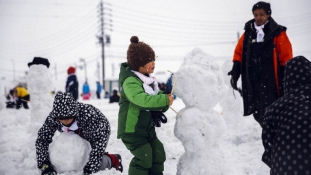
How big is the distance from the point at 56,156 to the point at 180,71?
157 cm

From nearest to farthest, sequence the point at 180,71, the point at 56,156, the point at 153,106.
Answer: the point at 153,106 → the point at 180,71 → the point at 56,156

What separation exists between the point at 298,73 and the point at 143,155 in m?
1.49

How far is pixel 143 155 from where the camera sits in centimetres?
257

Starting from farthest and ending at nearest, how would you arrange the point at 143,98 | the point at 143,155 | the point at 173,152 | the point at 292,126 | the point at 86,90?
1. the point at 86,90
2. the point at 173,152
3. the point at 143,155
4. the point at 143,98
5. the point at 292,126

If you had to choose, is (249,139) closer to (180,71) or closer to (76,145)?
(180,71)

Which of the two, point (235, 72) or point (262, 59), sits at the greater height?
point (262, 59)

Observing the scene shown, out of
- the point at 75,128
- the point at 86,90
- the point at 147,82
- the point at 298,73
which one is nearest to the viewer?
the point at 298,73

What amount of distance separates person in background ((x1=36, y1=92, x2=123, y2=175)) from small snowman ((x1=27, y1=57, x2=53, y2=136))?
2.68 meters

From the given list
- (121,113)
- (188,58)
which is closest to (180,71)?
(188,58)

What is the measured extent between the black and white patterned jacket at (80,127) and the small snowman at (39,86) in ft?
8.78

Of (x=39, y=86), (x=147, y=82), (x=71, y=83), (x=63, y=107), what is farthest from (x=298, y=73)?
(x=71, y=83)

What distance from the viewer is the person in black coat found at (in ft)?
4.86

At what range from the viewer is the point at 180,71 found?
2756 millimetres

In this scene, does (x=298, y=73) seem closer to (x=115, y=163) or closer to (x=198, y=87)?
(x=198, y=87)
